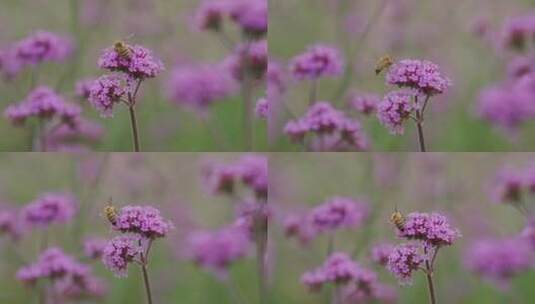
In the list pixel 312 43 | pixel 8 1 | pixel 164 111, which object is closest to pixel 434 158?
pixel 312 43

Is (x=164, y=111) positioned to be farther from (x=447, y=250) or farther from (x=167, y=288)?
(x=447, y=250)

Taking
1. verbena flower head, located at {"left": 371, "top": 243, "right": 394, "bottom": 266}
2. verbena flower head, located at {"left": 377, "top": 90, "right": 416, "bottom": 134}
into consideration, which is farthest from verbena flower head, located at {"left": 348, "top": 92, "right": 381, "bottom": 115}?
verbena flower head, located at {"left": 371, "top": 243, "right": 394, "bottom": 266}

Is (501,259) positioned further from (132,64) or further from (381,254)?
(132,64)

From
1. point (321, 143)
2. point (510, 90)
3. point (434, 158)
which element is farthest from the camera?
A: point (434, 158)

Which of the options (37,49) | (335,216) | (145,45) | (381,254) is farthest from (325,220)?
(37,49)

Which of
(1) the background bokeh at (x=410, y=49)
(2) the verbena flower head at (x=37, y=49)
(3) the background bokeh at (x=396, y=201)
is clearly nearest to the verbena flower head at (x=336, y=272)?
(3) the background bokeh at (x=396, y=201)

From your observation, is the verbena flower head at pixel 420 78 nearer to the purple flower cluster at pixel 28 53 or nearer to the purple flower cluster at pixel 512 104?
the purple flower cluster at pixel 512 104
